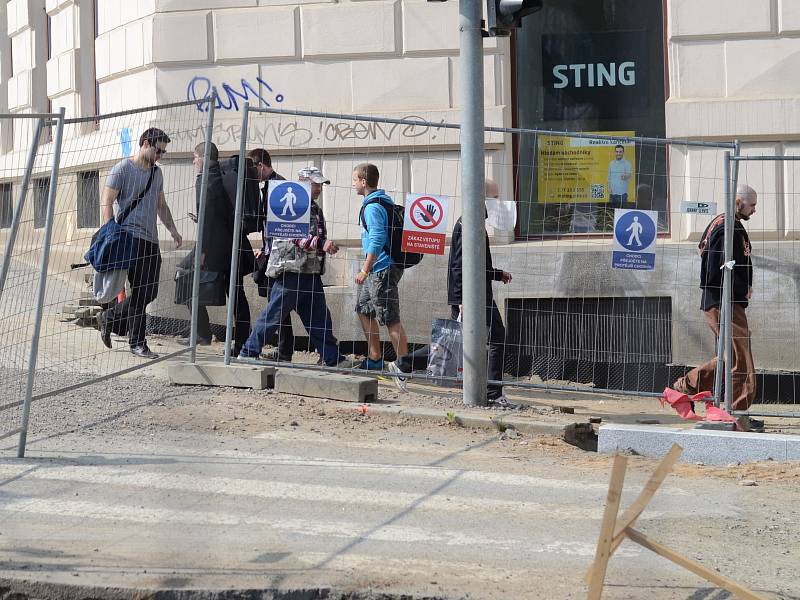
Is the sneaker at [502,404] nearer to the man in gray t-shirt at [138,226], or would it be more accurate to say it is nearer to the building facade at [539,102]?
the building facade at [539,102]

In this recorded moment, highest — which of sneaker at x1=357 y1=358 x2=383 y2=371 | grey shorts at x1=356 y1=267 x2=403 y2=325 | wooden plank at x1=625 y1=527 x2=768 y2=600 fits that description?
grey shorts at x1=356 y1=267 x2=403 y2=325

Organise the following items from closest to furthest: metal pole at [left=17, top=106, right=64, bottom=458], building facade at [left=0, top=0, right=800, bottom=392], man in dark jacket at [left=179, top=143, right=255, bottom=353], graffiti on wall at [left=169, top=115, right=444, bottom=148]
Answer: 1. metal pole at [left=17, top=106, right=64, bottom=458]
2. man in dark jacket at [left=179, top=143, right=255, bottom=353]
3. building facade at [left=0, top=0, right=800, bottom=392]
4. graffiti on wall at [left=169, top=115, right=444, bottom=148]

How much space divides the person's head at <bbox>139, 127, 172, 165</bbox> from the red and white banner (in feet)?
6.81

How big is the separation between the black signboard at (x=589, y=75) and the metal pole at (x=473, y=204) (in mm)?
3943

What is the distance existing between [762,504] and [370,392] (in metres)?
3.37

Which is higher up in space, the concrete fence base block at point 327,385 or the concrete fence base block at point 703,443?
the concrete fence base block at point 327,385

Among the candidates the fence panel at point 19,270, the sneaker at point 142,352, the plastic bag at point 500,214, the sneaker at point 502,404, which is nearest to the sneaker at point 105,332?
the sneaker at point 142,352

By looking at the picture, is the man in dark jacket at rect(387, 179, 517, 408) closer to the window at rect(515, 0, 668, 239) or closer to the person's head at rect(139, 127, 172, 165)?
the window at rect(515, 0, 668, 239)

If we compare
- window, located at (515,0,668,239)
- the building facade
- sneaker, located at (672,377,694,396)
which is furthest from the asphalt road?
window, located at (515,0,668,239)

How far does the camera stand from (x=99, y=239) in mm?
9023

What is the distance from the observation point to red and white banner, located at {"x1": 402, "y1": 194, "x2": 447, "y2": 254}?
366 inches

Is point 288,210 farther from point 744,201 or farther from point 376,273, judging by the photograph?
point 744,201

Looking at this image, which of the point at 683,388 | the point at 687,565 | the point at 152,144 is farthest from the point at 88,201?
the point at 687,565

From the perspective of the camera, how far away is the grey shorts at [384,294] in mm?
9555
